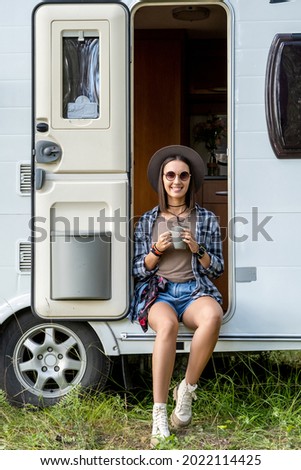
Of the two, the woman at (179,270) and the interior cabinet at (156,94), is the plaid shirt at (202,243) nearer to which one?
the woman at (179,270)

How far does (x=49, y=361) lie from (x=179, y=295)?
85 centimetres

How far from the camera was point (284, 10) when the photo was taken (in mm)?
5059

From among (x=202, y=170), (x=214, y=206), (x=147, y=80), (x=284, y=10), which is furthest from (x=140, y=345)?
(x=147, y=80)

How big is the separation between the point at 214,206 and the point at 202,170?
4.42 feet

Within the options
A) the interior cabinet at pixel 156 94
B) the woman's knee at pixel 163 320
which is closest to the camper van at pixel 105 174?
the woman's knee at pixel 163 320

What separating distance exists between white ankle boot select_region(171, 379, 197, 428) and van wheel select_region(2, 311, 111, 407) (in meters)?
0.59

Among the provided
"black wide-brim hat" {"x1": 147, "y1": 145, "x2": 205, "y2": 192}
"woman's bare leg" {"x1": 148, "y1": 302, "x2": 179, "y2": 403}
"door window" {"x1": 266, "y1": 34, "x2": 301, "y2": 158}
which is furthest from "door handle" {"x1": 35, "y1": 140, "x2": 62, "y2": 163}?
"door window" {"x1": 266, "y1": 34, "x2": 301, "y2": 158}

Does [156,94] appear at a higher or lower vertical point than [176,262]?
higher

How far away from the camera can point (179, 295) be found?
5051 mm

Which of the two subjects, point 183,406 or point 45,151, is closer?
point 183,406

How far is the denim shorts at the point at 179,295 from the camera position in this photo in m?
5.03

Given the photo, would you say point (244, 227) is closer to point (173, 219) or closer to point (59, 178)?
point (173, 219)

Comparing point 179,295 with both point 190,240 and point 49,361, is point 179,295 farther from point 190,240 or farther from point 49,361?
point 49,361

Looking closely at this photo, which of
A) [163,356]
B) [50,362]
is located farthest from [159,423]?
[50,362]
